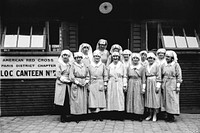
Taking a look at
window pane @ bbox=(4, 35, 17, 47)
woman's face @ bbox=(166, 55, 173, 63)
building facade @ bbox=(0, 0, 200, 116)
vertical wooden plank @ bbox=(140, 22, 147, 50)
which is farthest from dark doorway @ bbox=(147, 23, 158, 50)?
window pane @ bbox=(4, 35, 17, 47)

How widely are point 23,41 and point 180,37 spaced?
4.96 m

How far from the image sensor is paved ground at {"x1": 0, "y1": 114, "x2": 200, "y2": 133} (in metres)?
6.01

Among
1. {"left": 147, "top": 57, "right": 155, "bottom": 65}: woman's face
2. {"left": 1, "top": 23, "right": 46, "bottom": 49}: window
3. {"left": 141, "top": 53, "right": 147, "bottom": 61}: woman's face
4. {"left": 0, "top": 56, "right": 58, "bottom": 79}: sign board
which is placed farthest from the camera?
{"left": 1, "top": 23, "right": 46, "bottom": 49}: window

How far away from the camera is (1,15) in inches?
306

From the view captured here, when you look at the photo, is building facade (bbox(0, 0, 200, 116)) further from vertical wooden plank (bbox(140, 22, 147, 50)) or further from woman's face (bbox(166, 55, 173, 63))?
woman's face (bbox(166, 55, 173, 63))

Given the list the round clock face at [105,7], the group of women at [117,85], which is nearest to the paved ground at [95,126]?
the group of women at [117,85]

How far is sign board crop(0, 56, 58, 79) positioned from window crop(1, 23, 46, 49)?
361mm

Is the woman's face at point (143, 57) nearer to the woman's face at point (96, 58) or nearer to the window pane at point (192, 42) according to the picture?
the woman's face at point (96, 58)

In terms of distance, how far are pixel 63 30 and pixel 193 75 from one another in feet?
14.3

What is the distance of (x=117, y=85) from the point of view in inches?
273

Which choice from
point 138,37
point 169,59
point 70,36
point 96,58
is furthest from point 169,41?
point 70,36

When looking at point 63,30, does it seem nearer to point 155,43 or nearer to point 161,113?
point 155,43

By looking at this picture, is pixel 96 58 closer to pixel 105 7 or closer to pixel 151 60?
pixel 151 60

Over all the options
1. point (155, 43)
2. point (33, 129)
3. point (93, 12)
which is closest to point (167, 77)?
point (155, 43)
